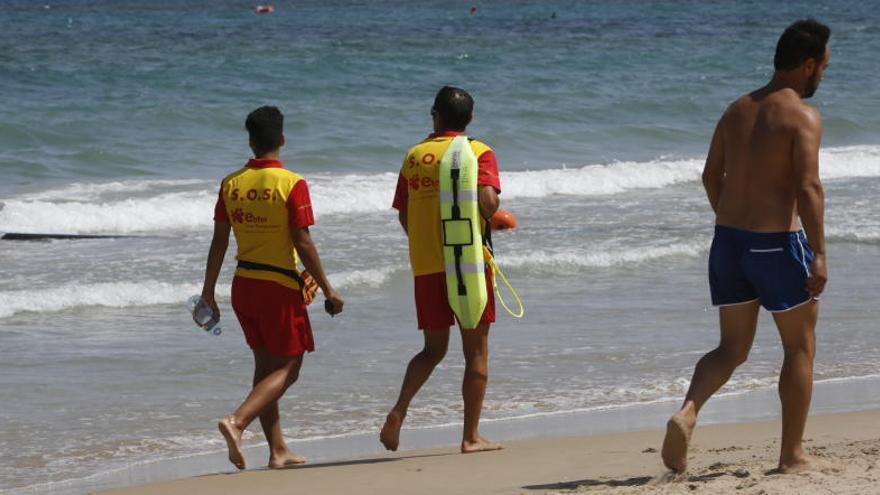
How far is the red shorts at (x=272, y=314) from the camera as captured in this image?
586 cm

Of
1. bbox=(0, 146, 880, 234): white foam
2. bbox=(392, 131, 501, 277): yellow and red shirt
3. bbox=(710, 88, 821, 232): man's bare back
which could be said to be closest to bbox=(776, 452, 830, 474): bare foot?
bbox=(710, 88, 821, 232): man's bare back

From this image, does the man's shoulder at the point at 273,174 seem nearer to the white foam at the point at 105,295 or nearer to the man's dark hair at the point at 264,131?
the man's dark hair at the point at 264,131

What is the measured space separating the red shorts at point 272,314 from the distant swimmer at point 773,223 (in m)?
1.57

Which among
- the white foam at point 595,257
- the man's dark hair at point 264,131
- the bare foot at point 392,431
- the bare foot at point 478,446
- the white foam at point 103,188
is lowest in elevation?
the bare foot at point 478,446

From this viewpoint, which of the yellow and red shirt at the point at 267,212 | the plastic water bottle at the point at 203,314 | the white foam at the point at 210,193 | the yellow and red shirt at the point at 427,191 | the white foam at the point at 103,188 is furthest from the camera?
the white foam at the point at 103,188

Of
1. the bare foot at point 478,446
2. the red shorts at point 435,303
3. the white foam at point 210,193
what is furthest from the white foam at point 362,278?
the red shorts at point 435,303

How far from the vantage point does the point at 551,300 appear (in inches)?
406

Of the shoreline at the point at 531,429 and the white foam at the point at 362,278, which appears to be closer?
the shoreline at the point at 531,429

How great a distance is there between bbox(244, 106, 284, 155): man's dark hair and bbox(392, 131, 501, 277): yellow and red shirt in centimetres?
51

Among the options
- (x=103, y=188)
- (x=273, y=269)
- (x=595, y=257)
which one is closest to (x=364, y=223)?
(x=595, y=257)

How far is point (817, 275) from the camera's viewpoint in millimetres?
4977

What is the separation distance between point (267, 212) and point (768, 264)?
6.38 feet

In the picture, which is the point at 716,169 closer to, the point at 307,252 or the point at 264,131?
the point at 307,252

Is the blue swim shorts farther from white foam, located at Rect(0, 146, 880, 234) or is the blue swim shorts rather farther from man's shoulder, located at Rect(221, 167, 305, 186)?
white foam, located at Rect(0, 146, 880, 234)
